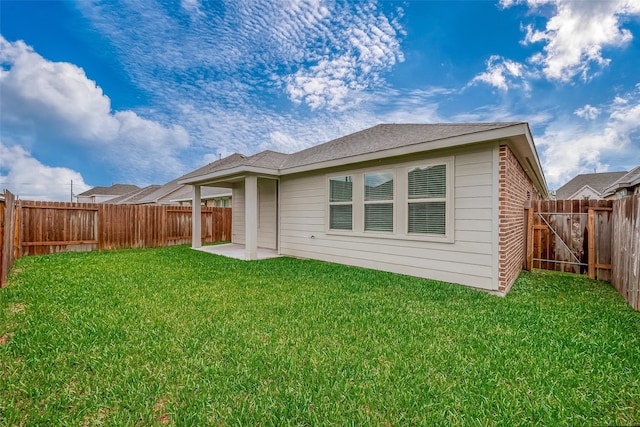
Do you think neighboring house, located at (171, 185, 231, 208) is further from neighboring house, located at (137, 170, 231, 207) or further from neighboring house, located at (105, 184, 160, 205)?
neighboring house, located at (105, 184, 160, 205)

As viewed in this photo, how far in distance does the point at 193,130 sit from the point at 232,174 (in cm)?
776

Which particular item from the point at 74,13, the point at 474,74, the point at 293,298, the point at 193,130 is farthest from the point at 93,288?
the point at 474,74

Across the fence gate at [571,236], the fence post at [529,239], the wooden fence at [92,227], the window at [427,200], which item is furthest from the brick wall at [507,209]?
the wooden fence at [92,227]

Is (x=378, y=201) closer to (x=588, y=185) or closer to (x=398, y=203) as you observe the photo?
(x=398, y=203)

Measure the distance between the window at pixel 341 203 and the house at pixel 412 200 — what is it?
3cm

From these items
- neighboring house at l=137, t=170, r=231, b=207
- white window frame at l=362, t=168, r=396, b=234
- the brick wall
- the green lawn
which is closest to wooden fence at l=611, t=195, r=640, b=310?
the green lawn

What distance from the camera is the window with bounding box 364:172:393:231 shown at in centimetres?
640

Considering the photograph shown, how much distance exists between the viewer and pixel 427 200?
18.7 feet

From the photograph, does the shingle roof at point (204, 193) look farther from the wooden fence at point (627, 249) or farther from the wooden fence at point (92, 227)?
the wooden fence at point (627, 249)

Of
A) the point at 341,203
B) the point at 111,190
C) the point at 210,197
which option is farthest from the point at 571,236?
the point at 111,190

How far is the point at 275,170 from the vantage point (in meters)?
8.74

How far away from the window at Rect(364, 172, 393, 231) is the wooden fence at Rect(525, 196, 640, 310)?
12.9ft

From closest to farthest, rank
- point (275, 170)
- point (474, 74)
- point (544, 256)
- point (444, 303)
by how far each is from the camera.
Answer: point (444, 303) → point (544, 256) → point (275, 170) → point (474, 74)

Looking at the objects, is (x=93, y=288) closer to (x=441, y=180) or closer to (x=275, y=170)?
(x=275, y=170)
